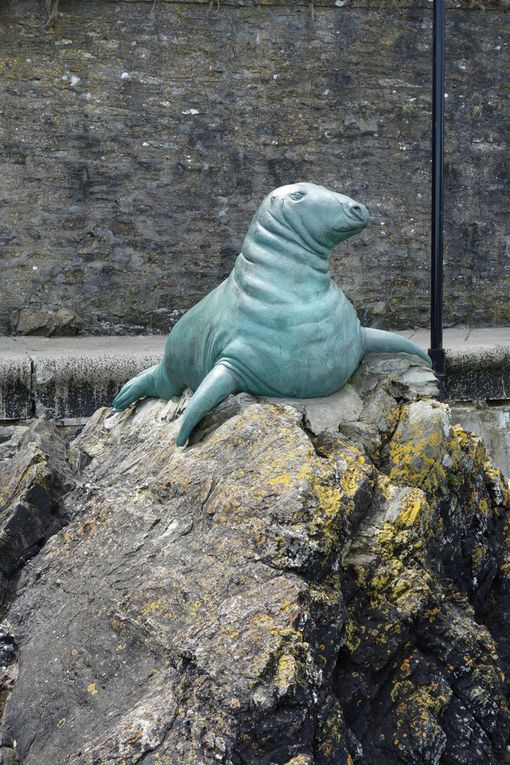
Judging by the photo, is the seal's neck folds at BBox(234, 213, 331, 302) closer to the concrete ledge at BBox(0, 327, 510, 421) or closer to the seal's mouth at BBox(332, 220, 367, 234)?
the seal's mouth at BBox(332, 220, 367, 234)

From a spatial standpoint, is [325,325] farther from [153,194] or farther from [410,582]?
[153,194]

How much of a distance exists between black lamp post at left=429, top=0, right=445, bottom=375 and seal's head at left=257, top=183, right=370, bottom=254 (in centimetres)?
301

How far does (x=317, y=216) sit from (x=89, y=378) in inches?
151

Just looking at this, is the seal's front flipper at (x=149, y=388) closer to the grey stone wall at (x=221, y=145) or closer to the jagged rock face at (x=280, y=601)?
the jagged rock face at (x=280, y=601)

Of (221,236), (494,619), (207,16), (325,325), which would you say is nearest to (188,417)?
(325,325)

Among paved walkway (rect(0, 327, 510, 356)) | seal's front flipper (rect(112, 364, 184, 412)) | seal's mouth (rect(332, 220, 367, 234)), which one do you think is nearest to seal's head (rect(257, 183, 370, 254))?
seal's mouth (rect(332, 220, 367, 234))

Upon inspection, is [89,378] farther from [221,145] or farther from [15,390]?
[221,145]

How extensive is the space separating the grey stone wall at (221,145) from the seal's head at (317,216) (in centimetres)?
595

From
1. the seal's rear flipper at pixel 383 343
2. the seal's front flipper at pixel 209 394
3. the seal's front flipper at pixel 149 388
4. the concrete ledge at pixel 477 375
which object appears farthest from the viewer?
the concrete ledge at pixel 477 375

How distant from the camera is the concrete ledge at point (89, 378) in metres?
7.65

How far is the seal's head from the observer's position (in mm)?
4184

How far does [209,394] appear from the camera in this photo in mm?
4043

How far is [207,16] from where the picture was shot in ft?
33.3

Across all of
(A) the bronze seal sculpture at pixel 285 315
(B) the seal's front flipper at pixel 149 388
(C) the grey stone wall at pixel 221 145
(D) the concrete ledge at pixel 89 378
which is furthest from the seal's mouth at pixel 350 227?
(C) the grey stone wall at pixel 221 145
